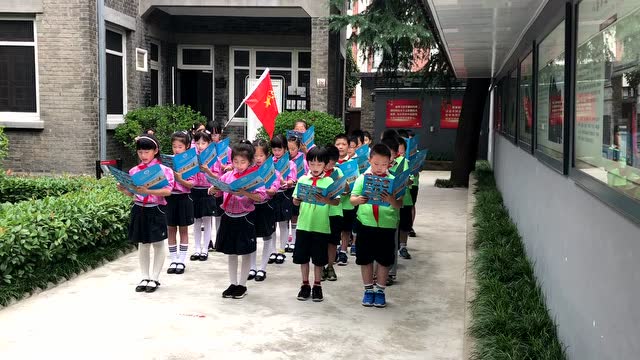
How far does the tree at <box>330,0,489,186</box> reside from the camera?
13875 mm

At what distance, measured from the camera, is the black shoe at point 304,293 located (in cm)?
632

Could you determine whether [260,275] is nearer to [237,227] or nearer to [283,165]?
[237,227]

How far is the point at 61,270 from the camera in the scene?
6715mm

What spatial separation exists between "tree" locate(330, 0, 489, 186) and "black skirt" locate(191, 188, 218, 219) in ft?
20.5

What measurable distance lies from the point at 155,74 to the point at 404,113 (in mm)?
9285

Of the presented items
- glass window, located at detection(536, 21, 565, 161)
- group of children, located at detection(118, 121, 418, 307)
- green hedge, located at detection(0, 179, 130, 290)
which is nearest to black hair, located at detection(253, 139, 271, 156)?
group of children, located at detection(118, 121, 418, 307)

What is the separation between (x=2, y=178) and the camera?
33.5 feet

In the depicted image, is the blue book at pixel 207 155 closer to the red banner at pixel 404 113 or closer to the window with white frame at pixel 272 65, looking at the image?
the window with white frame at pixel 272 65

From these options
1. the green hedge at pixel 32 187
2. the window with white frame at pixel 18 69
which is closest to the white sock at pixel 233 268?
the green hedge at pixel 32 187

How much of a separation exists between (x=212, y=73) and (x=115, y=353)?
14.7m

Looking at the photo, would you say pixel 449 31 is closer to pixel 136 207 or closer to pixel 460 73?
pixel 136 207

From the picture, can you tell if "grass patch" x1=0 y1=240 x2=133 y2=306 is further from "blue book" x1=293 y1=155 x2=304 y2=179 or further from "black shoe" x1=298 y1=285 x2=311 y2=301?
"black shoe" x1=298 y1=285 x2=311 y2=301

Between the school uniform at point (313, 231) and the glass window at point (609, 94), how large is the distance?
101 inches

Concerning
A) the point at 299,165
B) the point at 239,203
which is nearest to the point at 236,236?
the point at 239,203
